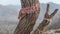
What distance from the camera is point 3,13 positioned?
9.40ft

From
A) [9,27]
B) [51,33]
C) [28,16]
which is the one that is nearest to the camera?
[28,16]

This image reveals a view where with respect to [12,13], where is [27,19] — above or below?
above

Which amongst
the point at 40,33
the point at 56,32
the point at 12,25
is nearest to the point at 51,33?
the point at 56,32

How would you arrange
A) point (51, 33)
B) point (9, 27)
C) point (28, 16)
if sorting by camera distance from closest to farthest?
1. point (28, 16)
2. point (51, 33)
3. point (9, 27)

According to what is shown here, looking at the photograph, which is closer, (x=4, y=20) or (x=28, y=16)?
(x=28, y=16)

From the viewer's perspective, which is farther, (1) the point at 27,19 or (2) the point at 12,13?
(2) the point at 12,13

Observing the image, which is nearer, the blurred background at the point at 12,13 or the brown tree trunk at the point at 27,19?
the brown tree trunk at the point at 27,19

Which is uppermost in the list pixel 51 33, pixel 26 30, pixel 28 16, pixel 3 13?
pixel 28 16

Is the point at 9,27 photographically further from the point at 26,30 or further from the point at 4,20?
the point at 26,30

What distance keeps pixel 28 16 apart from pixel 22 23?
70mm

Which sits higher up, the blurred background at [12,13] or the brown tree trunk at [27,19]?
the brown tree trunk at [27,19]

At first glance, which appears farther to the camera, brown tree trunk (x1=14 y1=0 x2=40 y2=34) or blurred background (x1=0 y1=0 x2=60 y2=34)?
blurred background (x1=0 y1=0 x2=60 y2=34)

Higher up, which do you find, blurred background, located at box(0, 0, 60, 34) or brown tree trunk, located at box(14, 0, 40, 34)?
brown tree trunk, located at box(14, 0, 40, 34)

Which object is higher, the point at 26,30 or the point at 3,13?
the point at 26,30
